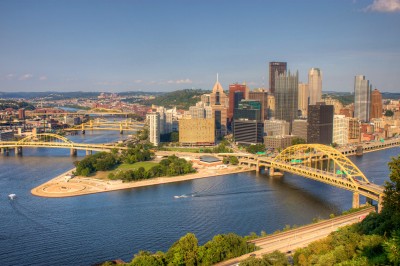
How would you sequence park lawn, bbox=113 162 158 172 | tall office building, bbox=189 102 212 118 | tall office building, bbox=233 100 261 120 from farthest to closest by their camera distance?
tall office building, bbox=189 102 212 118, tall office building, bbox=233 100 261 120, park lawn, bbox=113 162 158 172

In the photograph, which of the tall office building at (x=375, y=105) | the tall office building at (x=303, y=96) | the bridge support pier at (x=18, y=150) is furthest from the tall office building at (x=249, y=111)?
the tall office building at (x=375, y=105)

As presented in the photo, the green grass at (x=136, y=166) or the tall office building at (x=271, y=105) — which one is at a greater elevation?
the tall office building at (x=271, y=105)

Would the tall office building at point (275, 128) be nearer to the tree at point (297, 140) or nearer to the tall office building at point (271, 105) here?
the tree at point (297, 140)

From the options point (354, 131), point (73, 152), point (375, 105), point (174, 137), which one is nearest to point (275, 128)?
point (354, 131)

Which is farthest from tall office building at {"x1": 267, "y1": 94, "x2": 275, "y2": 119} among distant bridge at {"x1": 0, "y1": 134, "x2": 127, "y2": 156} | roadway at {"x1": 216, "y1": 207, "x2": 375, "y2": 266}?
roadway at {"x1": 216, "y1": 207, "x2": 375, "y2": 266}

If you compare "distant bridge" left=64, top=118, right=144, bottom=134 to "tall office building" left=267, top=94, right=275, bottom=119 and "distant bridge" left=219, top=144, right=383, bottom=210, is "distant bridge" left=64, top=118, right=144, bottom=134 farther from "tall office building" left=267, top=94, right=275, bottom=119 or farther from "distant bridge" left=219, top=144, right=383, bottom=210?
"distant bridge" left=219, top=144, right=383, bottom=210

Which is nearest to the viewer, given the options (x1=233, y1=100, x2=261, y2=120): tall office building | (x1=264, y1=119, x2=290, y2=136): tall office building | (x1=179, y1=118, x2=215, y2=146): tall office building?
(x1=179, y1=118, x2=215, y2=146): tall office building
